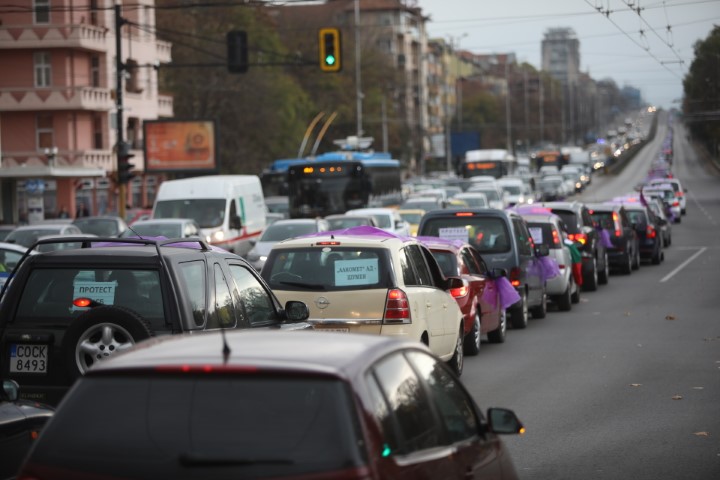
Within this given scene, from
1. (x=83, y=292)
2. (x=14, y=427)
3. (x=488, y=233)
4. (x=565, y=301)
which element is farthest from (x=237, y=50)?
(x=14, y=427)

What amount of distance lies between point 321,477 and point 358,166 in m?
46.1

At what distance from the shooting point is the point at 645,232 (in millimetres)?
36688

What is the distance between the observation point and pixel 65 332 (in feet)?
29.5

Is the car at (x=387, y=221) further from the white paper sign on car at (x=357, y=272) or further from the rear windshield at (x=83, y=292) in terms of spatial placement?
the rear windshield at (x=83, y=292)

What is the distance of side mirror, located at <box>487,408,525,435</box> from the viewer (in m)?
6.13

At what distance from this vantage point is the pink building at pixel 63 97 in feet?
208

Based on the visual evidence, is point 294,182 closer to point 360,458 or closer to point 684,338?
point 684,338

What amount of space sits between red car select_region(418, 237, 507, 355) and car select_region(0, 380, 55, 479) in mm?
9268

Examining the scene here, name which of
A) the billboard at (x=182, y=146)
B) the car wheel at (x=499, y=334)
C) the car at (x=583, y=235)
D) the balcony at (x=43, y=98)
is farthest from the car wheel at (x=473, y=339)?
the balcony at (x=43, y=98)

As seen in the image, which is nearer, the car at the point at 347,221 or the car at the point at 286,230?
the car at the point at 286,230

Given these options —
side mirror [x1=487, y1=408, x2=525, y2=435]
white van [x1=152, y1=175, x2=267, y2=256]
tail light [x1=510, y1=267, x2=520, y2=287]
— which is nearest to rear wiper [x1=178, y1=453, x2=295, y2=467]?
side mirror [x1=487, y1=408, x2=525, y2=435]

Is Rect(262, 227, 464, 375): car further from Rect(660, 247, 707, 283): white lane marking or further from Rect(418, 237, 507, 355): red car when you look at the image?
Rect(660, 247, 707, 283): white lane marking

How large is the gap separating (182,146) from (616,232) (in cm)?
2915

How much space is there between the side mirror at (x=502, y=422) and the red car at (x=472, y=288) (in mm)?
10327
